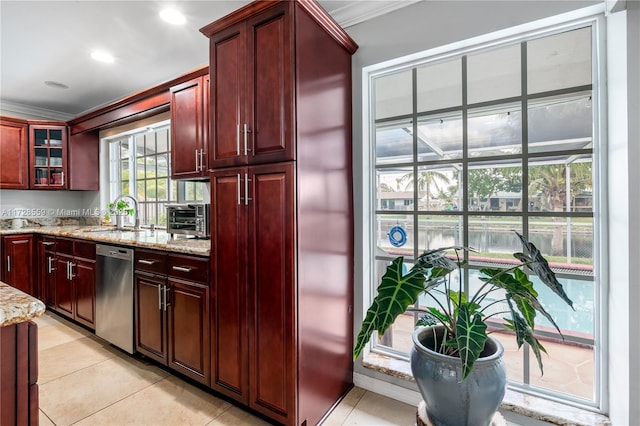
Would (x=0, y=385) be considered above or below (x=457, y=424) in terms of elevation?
above

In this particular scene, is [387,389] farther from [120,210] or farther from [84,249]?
[120,210]

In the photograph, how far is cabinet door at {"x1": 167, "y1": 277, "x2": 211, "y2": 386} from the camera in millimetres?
1950

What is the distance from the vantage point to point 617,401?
54.1 inches

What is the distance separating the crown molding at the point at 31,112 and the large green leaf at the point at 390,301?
16.7ft

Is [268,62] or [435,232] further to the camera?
[435,232]

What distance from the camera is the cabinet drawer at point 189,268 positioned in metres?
1.96

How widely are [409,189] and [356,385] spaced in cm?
135

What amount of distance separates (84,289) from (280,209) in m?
2.51

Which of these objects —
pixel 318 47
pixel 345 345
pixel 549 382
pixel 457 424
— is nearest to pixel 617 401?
pixel 549 382

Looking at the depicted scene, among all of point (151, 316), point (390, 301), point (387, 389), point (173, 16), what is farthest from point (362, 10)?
point (151, 316)

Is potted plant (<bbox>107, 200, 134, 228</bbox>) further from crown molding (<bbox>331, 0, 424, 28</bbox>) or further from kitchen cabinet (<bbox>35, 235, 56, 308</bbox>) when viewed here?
crown molding (<bbox>331, 0, 424, 28</bbox>)

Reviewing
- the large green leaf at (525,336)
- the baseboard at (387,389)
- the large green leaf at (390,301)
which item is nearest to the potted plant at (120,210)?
the baseboard at (387,389)

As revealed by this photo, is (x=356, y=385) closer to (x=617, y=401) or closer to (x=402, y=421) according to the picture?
(x=402, y=421)

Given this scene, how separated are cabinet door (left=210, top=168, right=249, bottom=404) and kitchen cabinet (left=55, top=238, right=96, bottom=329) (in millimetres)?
1659
